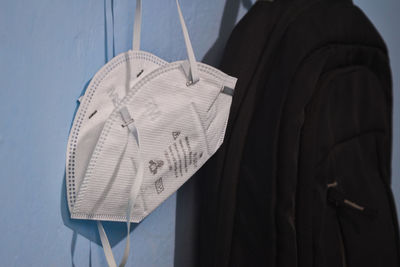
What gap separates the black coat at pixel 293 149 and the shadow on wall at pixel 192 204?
0.11 ft

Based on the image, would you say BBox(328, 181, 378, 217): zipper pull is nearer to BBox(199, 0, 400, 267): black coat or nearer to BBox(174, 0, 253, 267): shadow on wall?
BBox(199, 0, 400, 267): black coat

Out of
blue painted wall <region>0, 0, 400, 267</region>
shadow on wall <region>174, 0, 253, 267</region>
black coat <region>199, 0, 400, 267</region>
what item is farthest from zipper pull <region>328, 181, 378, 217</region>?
blue painted wall <region>0, 0, 400, 267</region>

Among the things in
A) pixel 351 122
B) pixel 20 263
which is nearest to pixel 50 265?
pixel 20 263

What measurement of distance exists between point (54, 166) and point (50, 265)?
132 millimetres

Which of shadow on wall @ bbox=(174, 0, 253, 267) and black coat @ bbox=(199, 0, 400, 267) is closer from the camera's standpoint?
black coat @ bbox=(199, 0, 400, 267)

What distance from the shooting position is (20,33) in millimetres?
450

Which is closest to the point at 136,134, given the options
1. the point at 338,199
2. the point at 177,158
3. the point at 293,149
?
the point at 177,158

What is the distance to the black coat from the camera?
1.90ft

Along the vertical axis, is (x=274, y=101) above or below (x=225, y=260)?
above

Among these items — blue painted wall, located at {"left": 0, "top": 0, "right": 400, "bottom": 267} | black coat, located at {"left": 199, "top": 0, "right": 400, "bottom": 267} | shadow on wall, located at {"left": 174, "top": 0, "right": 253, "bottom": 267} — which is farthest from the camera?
shadow on wall, located at {"left": 174, "top": 0, "right": 253, "bottom": 267}

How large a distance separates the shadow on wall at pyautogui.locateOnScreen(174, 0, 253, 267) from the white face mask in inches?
4.7

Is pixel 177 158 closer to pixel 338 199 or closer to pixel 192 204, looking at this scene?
pixel 192 204

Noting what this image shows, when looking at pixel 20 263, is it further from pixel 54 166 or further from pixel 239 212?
pixel 239 212

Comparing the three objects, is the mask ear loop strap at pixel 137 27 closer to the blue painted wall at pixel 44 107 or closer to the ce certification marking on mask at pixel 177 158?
the blue painted wall at pixel 44 107
